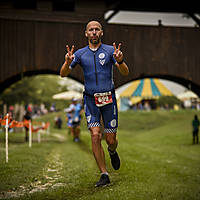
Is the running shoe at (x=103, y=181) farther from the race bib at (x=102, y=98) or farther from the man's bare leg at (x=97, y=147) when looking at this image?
the race bib at (x=102, y=98)

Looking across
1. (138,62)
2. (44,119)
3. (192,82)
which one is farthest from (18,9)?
(44,119)

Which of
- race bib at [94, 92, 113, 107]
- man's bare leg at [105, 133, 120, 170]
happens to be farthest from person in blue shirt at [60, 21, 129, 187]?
man's bare leg at [105, 133, 120, 170]

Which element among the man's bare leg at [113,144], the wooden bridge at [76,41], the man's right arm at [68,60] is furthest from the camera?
the wooden bridge at [76,41]

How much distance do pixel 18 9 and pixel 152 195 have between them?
1323 cm

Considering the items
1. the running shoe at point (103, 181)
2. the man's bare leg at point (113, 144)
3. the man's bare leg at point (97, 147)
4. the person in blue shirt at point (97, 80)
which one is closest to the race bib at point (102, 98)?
the person in blue shirt at point (97, 80)

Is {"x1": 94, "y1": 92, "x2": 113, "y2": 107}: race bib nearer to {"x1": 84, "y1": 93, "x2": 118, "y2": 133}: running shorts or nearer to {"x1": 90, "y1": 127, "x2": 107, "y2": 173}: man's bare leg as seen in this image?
{"x1": 84, "y1": 93, "x2": 118, "y2": 133}: running shorts

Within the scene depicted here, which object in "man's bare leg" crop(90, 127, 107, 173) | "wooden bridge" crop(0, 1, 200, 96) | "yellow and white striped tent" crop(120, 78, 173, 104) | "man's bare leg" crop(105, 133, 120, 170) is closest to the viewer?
"man's bare leg" crop(90, 127, 107, 173)

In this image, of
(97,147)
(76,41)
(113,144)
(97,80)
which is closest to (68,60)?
(97,80)

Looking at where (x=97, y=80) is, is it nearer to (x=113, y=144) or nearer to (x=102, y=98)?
(x=102, y=98)

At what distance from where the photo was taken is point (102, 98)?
5.25 meters

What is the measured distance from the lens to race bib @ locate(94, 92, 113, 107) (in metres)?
5.24

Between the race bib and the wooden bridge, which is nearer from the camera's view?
the race bib

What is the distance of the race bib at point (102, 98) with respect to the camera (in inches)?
206

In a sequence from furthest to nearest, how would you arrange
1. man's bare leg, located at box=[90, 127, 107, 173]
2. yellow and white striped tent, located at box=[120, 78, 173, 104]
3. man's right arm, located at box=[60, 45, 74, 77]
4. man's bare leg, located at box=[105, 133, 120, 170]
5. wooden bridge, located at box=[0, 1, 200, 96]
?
yellow and white striped tent, located at box=[120, 78, 173, 104]
wooden bridge, located at box=[0, 1, 200, 96]
man's bare leg, located at box=[105, 133, 120, 170]
man's bare leg, located at box=[90, 127, 107, 173]
man's right arm, located at box=[60, 45, 74, 77]
